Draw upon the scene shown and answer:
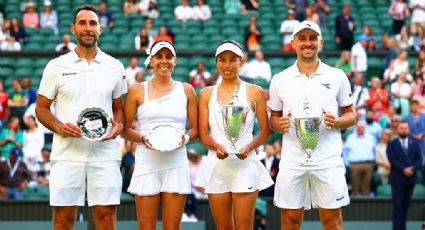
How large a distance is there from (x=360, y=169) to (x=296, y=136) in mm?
8567

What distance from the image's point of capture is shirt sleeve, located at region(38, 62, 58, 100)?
10148 mm

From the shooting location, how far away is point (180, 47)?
76.2 ft

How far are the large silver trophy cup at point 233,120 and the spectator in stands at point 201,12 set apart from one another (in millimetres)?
14495

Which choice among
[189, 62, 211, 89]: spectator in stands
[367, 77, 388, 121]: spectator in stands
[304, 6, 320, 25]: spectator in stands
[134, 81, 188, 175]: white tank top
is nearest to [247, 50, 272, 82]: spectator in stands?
[189, 62, 211, 89]: spectator in stands

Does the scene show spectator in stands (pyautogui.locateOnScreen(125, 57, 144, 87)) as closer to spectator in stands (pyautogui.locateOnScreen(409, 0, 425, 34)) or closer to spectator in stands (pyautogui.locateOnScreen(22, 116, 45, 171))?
spectator in stands (pyautogui.locateOnScreen(22, 116, 45, 171))

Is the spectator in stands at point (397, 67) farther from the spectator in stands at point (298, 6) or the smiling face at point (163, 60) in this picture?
the smiling face at point (163, 60)

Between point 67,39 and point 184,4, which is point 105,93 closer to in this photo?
point 67,39

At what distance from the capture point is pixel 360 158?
18.7 m

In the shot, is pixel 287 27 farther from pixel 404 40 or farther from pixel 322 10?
pixel 404 40

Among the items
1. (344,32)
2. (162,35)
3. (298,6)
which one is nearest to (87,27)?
(162,35)

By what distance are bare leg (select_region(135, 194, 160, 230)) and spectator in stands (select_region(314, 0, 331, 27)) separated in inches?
580

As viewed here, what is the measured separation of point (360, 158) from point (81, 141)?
930 cm

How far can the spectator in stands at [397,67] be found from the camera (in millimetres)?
21578

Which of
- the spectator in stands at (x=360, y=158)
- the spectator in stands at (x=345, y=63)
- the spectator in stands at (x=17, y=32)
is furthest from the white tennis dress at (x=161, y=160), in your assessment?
the spectator in stands at (x=17, y=32)
